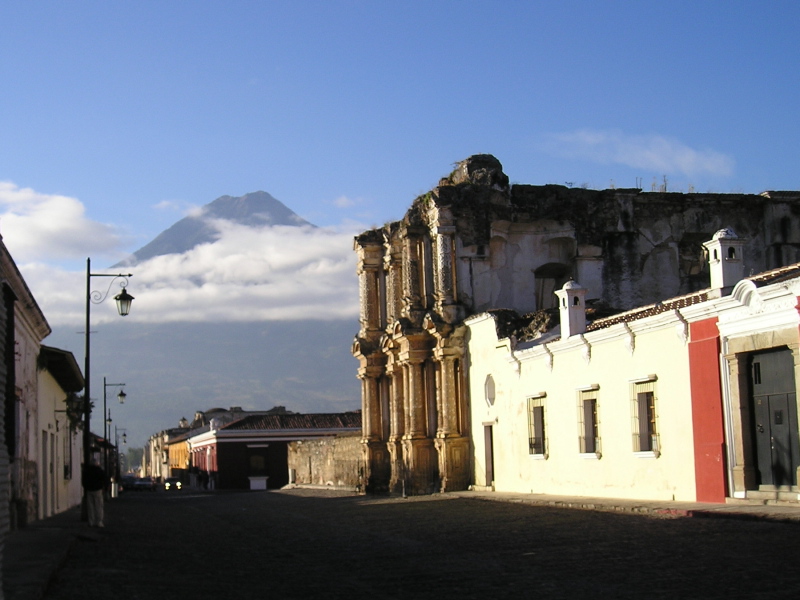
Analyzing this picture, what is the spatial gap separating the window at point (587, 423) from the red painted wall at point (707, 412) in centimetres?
401

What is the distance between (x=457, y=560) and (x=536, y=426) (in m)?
13.9

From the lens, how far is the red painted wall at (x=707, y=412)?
17.1 m

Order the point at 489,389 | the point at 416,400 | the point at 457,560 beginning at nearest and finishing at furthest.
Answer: the point at 457,560 → the point at 489,389 → the point at 416,400

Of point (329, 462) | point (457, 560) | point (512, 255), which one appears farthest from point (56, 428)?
point (457, 560)

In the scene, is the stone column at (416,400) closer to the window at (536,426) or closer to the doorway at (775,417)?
the window at (536,426)

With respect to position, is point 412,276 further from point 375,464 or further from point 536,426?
point 536,426

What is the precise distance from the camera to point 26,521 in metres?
18.9

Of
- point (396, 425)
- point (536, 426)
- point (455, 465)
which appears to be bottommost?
point (455, 465)

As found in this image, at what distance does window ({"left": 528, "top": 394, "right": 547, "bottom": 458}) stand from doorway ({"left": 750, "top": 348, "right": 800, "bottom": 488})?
26.7 feet

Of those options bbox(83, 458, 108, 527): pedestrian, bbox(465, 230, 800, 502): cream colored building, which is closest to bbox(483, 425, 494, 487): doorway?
bbox(465, 230, 800, 502): cream colored building

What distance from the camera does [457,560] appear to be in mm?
11008

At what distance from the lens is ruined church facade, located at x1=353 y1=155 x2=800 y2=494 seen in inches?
1158

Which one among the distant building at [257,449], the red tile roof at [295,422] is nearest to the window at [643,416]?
the distant building at [257,449]

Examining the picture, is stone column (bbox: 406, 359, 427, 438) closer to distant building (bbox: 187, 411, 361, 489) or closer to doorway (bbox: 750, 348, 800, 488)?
doorway (bbox: 750, 348, 800, 488)
